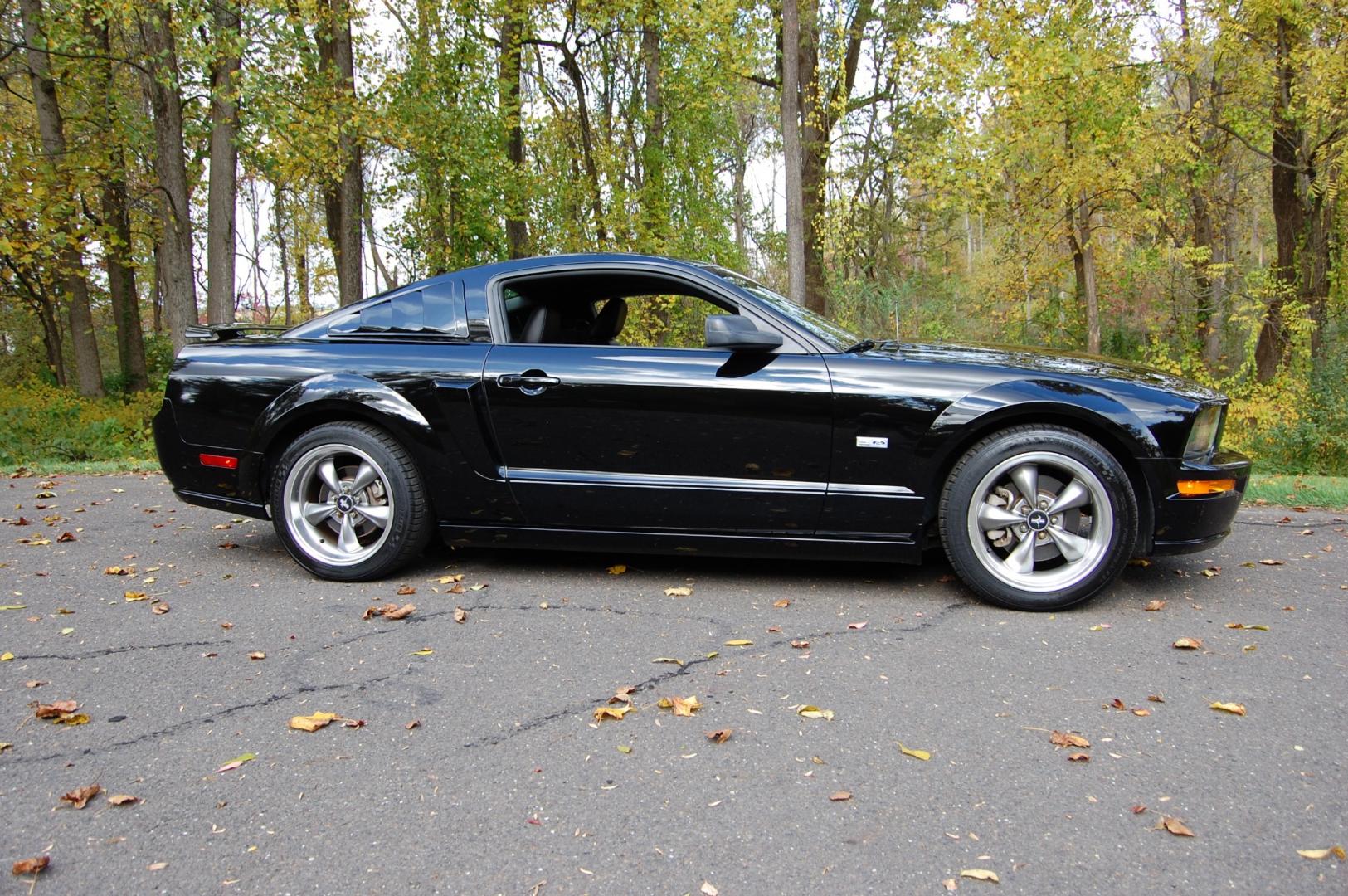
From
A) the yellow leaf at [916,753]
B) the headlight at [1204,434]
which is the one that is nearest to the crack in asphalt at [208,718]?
the yellow leaf at [916,753]

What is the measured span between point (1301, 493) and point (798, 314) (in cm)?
443

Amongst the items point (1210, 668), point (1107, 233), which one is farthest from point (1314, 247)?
point (1210, 668)

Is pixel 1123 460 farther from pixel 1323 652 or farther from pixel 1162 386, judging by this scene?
pixel 1323 652

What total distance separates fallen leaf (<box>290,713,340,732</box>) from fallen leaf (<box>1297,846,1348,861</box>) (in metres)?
2.66

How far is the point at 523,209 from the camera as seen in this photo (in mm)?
17844

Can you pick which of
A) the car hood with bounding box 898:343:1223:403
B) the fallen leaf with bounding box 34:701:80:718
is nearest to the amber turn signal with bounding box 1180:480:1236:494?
the car hood with bounding box 898:343:1223:403

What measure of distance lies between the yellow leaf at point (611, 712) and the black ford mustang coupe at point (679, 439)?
1.36 metres

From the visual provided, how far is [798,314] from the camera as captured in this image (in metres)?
4.35

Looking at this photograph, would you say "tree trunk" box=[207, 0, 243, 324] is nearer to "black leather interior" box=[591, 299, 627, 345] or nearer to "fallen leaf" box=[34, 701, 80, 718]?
"black leather interior" box=[591, 299, 627, 345]

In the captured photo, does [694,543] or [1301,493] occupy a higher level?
[694,543]

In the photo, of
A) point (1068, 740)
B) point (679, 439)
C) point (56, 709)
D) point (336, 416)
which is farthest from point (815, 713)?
point (336, 416)

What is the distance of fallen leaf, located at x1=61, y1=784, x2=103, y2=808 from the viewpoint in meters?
2.27

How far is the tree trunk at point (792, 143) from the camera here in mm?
12305

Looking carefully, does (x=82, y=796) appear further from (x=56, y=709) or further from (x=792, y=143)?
(x=792, y=143)
